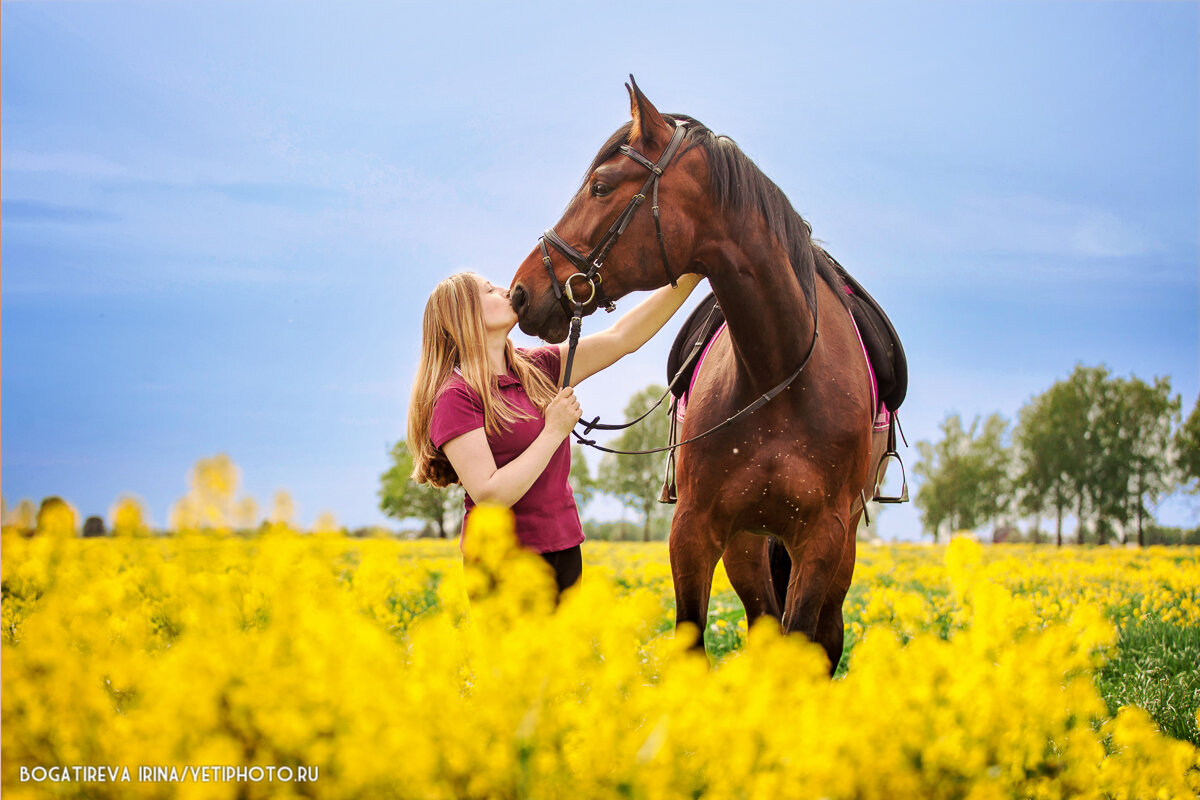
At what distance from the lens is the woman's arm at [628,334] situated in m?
4.23

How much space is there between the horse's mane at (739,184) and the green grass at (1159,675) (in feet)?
10.00

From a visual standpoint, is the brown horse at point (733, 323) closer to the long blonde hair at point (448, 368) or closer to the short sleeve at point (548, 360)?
the long blonde hair at point (448, 368)

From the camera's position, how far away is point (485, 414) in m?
3.43

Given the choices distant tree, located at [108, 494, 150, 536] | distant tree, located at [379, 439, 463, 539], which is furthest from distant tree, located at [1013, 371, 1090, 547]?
distant tree, located at [108, 494, 150, 536]

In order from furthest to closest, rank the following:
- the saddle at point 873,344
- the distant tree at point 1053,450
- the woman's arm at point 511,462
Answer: the distant tree at point 1053,450 < the saddle at point 873,344 < the woman's arm at point 511,462

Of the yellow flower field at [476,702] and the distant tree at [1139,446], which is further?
the distant tree at [1139,446]

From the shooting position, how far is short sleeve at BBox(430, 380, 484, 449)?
10.7ft

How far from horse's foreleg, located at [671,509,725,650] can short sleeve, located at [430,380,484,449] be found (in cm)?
103

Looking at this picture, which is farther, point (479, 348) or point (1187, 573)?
point (1187, 573)

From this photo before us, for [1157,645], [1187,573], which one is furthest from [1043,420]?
[1157,645]

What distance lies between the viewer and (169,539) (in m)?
2.08

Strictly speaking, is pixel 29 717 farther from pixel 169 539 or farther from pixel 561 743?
pixel 561 743

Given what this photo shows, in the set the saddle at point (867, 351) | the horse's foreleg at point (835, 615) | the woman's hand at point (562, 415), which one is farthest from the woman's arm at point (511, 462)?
the horse's foreleg at point (835, 615)

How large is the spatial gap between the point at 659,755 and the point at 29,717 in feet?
4.61
